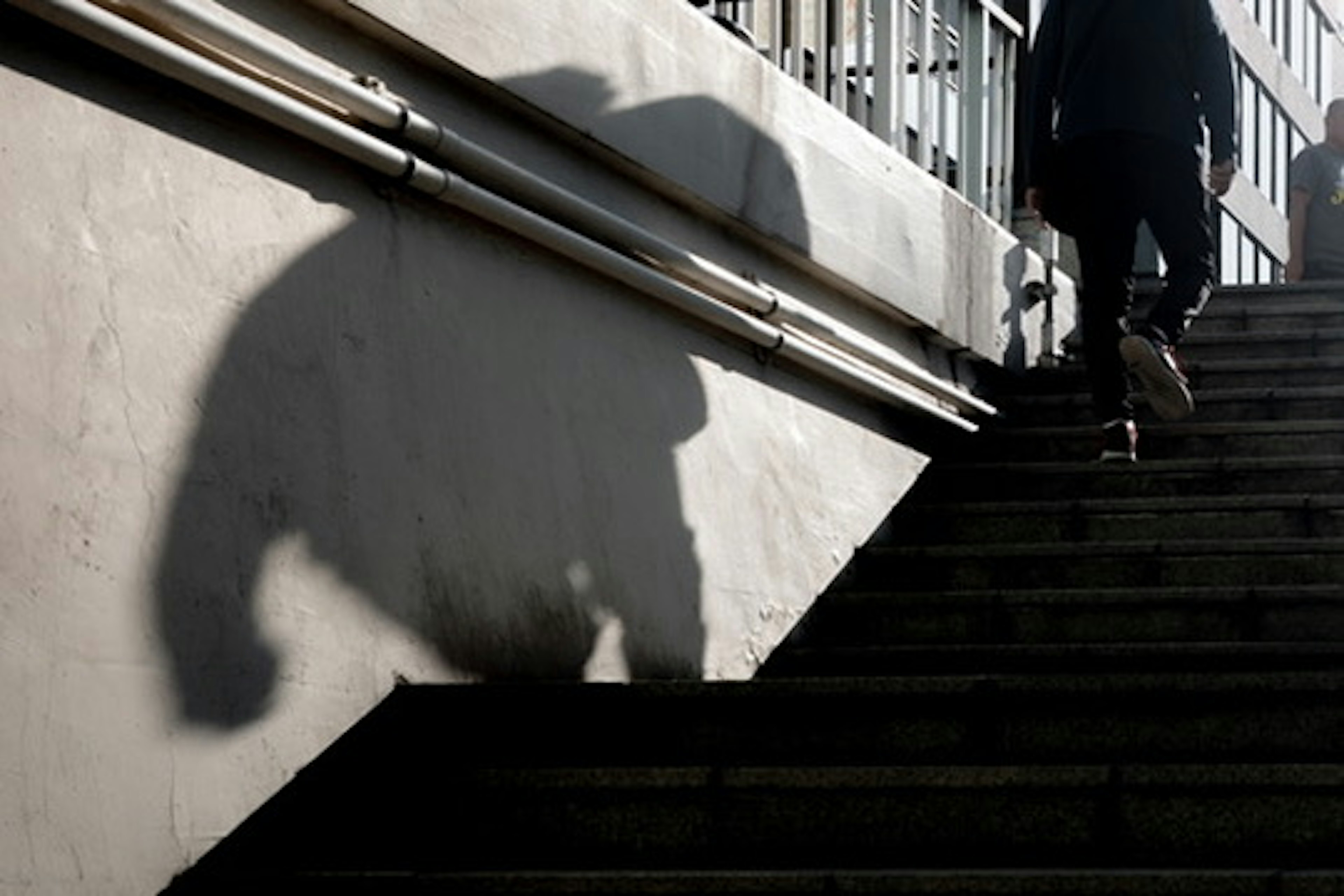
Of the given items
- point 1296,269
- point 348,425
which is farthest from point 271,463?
point 1296,269

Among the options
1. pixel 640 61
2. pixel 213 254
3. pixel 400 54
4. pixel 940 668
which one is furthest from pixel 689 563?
pixel 213 254

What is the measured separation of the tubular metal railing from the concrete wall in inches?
30.9

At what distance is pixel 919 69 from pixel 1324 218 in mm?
3926

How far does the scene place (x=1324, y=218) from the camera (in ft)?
46.5

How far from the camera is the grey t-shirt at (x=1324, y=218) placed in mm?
14117

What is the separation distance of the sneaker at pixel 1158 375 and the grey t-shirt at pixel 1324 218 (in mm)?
5103

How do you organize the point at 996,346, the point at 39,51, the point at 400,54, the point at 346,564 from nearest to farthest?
the point at 39,51 < the point at 346,564 < the point at 400,54 < the point at 996,346

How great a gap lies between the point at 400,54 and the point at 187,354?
1.20m

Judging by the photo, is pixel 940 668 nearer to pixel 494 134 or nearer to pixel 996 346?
pixel 494 134

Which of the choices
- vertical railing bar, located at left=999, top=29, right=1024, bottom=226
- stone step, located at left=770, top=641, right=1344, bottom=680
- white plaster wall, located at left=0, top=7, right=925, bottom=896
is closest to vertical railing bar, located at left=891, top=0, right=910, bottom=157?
vertical railing bar, located at left=999, top=29, right=1024, bottom=226

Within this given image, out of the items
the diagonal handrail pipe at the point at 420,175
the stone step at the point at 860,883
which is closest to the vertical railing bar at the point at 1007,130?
the diagonal handrail pipe at the point at 420,175

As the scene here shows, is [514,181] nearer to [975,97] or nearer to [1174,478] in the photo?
[1174,478]

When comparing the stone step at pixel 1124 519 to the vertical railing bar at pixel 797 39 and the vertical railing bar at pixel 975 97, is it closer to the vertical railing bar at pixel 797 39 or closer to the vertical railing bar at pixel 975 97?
the vertical railing bar at pixel 797 39

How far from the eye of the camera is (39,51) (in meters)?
5.46
